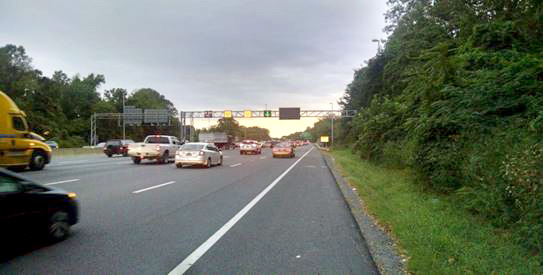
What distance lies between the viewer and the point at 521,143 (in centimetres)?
729

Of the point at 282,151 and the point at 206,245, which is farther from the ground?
the point at 282,151

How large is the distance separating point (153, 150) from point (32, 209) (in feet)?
63.9

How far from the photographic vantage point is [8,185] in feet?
17.4

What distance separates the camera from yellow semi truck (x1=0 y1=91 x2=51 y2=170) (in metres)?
16.8

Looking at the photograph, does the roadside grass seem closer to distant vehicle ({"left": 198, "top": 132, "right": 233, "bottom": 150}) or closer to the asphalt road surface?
the asphalt road surface

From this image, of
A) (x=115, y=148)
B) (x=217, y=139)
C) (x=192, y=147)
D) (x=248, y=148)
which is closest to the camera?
(x=192, y=147)

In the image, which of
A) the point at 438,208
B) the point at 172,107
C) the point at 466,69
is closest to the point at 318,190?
the point at 438,208

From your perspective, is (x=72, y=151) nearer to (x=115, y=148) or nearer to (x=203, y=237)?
(x=115, y=148)

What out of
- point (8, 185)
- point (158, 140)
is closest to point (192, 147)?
point (158, 140)

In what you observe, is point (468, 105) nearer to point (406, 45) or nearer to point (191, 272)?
point (191, 272)

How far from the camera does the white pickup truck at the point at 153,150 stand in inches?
965

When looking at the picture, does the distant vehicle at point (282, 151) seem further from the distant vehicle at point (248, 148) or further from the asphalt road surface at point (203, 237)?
the asphalt road surface at point (203, 237)

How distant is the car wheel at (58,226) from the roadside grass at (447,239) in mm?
5256

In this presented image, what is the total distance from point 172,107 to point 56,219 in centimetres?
14580
